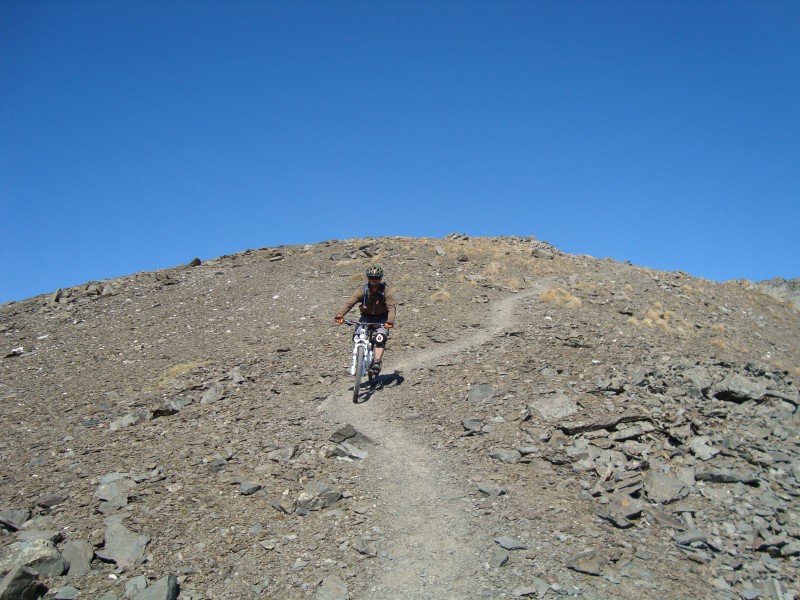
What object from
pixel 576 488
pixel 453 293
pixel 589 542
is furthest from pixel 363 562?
pixel 453 293

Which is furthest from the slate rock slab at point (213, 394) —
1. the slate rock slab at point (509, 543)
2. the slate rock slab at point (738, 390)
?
the slate rock slab at point (738, 390)

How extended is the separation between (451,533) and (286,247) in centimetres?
2748

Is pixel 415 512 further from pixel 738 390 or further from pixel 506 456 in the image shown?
pixel 738 390

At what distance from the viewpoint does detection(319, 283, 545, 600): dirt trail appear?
703 centimetres

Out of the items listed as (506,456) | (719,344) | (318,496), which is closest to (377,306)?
(506,456)

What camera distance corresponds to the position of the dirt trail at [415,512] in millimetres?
7027

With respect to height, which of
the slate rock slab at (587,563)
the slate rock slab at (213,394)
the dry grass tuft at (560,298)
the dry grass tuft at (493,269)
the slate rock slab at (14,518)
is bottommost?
the slate rock slab at (587,563)

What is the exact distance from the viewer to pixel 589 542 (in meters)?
7.80

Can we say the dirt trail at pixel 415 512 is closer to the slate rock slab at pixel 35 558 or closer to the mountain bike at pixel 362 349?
the mountain bike at pixel 362 349

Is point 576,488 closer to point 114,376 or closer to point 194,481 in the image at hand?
point 194,481

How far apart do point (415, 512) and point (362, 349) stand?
17.7 feet

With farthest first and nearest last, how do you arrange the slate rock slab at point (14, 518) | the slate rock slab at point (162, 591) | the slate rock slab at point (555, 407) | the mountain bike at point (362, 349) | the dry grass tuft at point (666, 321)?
1. the dry grass tuft at point (666, 321)
2. the mountain bike at point (362, 349)
3. the slate rock slab at point (555, 407)
4. the slate rock slab at point (14, 518)
5. the slate rock slab at point (162, 591)

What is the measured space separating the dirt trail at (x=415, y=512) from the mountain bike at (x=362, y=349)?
715 millimetres

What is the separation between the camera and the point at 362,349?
1350 centimetres
